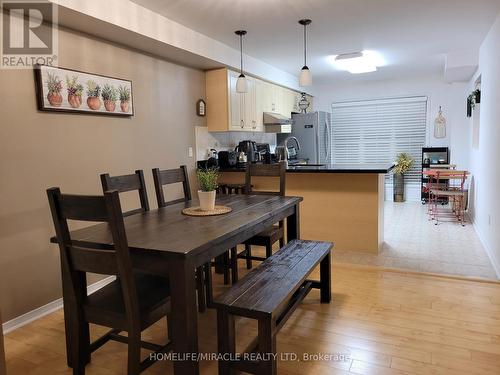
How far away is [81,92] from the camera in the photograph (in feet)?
9.60

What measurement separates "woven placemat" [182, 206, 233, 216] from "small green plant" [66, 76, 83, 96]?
127cm

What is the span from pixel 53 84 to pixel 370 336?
8.93 ft

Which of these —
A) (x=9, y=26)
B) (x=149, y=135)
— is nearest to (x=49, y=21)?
(x=9, y=26)

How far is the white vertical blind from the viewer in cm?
716

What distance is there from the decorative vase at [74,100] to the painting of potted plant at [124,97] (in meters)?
0.42

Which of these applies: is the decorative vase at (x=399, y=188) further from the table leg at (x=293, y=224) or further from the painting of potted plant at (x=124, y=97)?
the painting of potted plant at (x=124, y=97)

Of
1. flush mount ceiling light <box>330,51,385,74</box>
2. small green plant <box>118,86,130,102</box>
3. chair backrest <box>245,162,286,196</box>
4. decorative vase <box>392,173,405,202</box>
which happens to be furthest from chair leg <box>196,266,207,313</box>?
decorative vase <box>392,173,405,202</box>

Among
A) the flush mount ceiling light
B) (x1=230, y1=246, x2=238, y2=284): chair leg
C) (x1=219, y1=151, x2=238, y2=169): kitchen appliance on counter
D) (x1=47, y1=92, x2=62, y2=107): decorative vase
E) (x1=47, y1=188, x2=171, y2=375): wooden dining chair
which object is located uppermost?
the flush mount ceiling light

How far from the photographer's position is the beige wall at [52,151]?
2.46m

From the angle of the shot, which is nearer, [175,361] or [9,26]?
[175,361]

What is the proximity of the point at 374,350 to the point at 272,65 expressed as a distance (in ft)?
14.2

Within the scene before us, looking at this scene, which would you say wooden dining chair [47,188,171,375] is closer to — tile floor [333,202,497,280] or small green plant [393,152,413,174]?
tile floor [333,202,497,280]

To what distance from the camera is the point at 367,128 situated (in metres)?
7.51

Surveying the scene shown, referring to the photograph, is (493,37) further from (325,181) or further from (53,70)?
(53,70)
